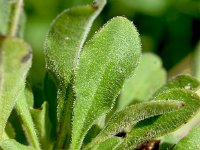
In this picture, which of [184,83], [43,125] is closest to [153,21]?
[184,83]

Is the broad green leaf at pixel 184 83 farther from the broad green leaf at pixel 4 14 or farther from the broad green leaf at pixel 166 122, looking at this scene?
the broad green leaf at pixel 4 14

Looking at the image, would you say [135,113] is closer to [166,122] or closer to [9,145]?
[166,122]

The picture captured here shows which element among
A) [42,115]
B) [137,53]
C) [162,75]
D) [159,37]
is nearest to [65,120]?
[42,115]

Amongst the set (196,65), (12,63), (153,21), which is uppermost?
(12,63)

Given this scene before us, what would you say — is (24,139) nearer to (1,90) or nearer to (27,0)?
(1,90)

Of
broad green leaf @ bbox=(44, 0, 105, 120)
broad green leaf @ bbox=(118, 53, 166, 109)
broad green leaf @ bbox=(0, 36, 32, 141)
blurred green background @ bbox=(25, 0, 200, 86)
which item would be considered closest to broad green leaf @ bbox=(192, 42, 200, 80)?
broad green leaf @ bbox=(118, 53, 166, 109)
